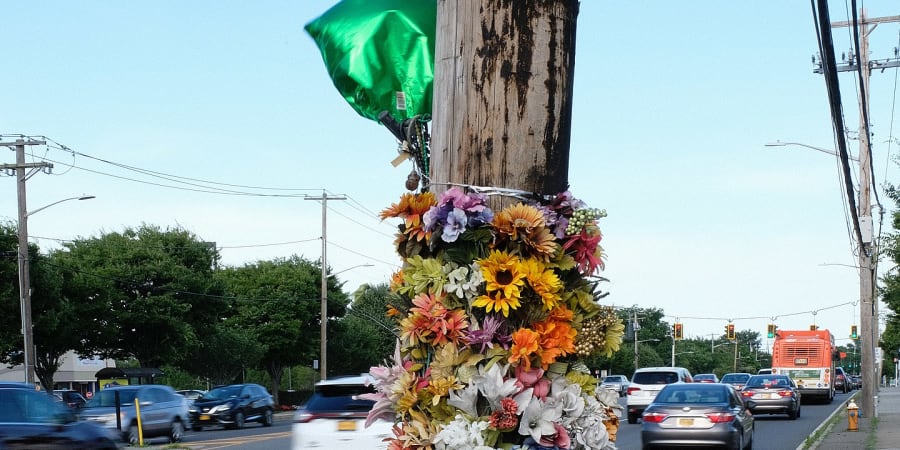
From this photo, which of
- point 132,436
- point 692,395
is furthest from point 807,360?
point 132,436

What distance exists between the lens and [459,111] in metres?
3.28

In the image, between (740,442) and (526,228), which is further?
(740,442)

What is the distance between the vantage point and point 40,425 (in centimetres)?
1324

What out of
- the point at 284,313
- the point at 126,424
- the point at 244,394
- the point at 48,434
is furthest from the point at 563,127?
the point at 284,313

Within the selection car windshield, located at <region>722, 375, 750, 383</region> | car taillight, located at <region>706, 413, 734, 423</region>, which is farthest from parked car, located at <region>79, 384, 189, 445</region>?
car windshield, located at <region>722, 375, 750, 383</region>

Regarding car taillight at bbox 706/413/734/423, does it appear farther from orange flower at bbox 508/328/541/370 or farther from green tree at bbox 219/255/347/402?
green tree at bbox 219/255/347/402

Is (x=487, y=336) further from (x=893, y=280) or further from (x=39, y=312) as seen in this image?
(x=39, y=312)

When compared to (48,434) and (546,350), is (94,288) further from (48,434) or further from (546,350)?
(546,350)

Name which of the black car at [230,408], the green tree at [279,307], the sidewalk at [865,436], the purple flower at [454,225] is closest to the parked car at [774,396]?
→ the sidewalk at [865,436]

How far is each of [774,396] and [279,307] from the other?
3634 cm

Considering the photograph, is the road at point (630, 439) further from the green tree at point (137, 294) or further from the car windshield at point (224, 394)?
the green tree at point (137, 294)

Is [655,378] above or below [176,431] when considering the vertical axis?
above

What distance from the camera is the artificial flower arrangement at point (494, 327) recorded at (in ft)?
10.1

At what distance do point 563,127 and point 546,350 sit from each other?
691mm
